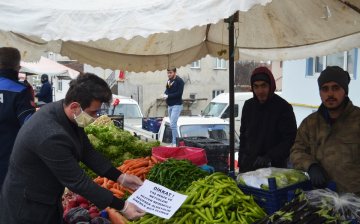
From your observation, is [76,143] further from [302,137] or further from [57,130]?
[302,137]

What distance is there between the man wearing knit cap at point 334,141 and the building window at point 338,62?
8691 millimetres

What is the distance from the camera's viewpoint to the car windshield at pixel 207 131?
9.70 metres

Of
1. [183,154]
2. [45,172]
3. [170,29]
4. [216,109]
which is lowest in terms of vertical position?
[216,109]

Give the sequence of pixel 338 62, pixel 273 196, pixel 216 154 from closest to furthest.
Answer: pixel 273 196, pixel 216 154, pixel 338 62

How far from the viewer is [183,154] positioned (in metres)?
4.80

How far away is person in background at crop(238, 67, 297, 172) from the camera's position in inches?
169

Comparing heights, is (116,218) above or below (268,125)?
below

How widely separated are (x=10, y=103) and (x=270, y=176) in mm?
2475

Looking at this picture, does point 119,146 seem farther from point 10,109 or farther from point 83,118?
point 83,118

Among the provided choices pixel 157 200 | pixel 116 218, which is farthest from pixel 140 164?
pixel 157 200

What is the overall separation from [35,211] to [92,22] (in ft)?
4.41

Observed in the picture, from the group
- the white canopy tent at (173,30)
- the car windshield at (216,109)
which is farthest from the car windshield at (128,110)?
the white canopy tent at (173,30)

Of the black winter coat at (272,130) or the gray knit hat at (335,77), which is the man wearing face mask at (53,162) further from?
the black winter coat at (272,130)

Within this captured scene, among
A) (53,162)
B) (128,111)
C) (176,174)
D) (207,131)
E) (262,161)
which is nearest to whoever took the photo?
(53,162)
